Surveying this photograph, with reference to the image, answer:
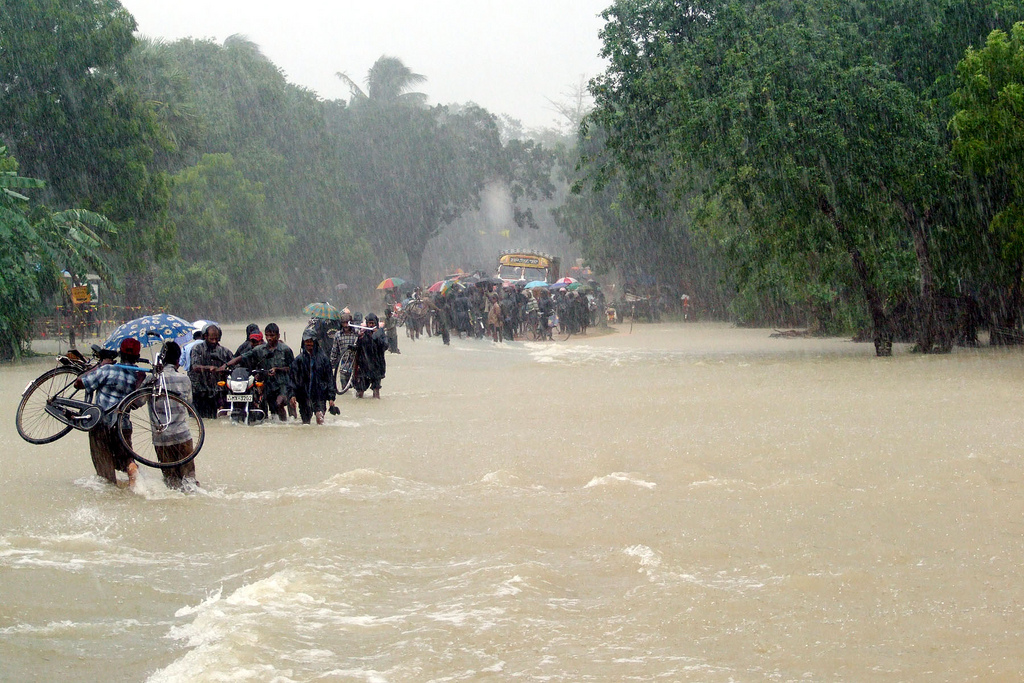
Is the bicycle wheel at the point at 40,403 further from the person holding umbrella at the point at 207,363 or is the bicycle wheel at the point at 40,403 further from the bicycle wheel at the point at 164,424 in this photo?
the person holding umbrella at the point at 207,363

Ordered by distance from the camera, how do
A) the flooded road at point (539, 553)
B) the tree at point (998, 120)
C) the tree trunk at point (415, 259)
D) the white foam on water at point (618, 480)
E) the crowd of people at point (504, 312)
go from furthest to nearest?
1. the tree trunk at point (415, 259)
2. the crowd of people at point (504, 312)
3. the tree at point (998, 120)
4. the white foam on water at point (618, 480)
5. the flooded road at point (539, 553)

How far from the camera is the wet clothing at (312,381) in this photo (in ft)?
45.1

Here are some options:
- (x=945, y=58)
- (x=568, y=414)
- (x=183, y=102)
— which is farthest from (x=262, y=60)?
(x=568, y=414)

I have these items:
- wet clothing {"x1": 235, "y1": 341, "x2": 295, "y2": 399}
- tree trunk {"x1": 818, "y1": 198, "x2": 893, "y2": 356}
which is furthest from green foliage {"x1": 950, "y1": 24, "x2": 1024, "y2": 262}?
wet clothing {"x1": 235, "y1": 341, "x2": 295, "y2": 399}

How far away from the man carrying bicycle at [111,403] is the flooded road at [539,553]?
270 millimetres

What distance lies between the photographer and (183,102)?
47250 millimetres

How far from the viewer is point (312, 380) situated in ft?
45.5

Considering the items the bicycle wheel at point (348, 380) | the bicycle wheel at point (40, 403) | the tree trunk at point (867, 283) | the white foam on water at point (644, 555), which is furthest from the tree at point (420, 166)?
the white foam on water at point (644, 555)

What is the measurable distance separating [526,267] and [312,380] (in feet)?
111

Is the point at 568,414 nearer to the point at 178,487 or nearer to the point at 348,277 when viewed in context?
the point at 178,487

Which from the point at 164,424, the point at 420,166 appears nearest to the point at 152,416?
the point at 164,424

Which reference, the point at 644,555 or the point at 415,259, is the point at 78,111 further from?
the point at 415,259

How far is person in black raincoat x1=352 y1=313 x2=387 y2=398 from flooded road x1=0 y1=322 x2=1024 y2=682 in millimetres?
3229

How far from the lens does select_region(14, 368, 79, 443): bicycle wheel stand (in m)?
10.3
